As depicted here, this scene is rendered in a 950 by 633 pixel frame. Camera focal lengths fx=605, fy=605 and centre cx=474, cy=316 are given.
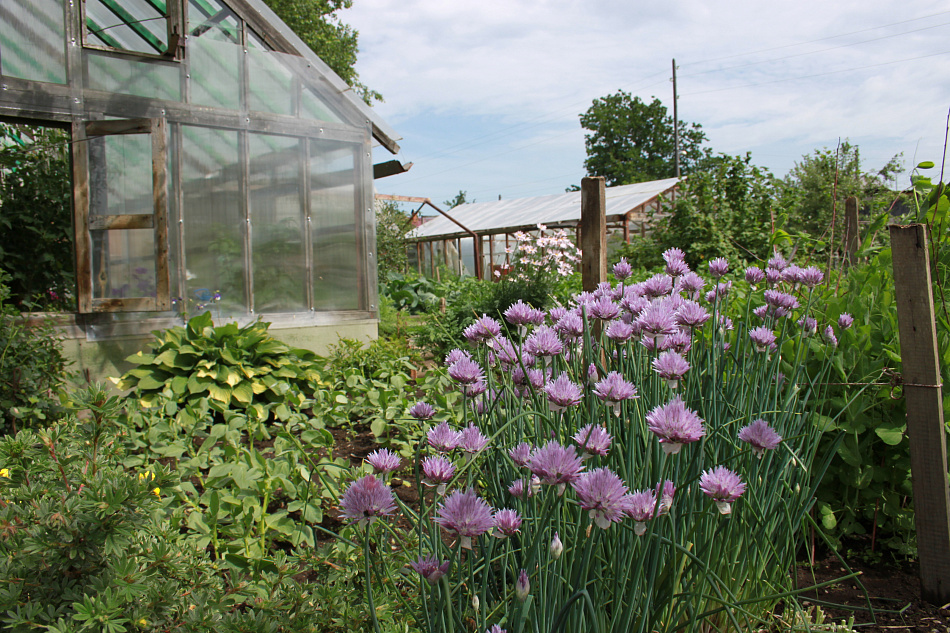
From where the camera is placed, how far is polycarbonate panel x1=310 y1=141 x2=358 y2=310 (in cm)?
596

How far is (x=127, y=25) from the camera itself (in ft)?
17.0

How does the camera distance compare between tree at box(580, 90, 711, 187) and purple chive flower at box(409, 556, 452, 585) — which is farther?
tree at box(580, 90, 711, 187)

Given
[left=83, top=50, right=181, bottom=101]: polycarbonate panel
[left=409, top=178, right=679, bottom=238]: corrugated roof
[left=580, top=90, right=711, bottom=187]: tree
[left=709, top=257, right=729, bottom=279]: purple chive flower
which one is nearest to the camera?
[left=709, top=257, right=729, bottom=279]: purple chive flower

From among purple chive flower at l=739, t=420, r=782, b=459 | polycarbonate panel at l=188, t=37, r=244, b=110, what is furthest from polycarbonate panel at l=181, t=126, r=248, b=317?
purple chive flower at l=739, t=420, r=782, b=459

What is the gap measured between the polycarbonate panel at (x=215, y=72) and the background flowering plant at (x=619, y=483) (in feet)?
15.9

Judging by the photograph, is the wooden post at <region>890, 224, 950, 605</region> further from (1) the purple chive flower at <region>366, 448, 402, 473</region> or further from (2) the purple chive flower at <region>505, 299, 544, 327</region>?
(1) the purple chive flower at <region>366, 448, 402, 473</region>

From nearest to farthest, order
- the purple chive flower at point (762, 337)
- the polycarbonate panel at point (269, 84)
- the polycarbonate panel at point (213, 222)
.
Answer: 1. the purple chive flower at point (762, 337)
2. the polycarbonate panel at point (213, 222)
3. the polycarbonate panel at point (269, 84)

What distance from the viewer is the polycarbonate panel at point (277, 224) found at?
5641 millimetres

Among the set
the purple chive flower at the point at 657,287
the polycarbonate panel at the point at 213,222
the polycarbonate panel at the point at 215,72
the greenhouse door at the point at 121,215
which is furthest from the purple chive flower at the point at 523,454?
the polycarbonate panel at the point at 215,72

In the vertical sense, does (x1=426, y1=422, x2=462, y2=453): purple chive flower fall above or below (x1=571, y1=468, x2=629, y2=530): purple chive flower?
above

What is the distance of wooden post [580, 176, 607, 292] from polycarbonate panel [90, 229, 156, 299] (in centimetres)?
381

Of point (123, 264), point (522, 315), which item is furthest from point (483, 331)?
point (123, 264)

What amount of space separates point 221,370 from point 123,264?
5.96 feet

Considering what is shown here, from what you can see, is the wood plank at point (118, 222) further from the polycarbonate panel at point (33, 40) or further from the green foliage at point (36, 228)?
the green foliage at point (36, 228)
